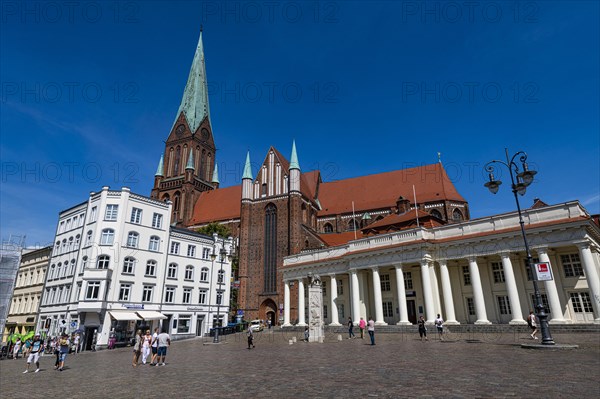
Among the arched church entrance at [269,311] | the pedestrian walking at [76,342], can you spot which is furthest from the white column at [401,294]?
the pedestrian walking at [76,342]

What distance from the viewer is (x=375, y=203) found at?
58969 millimetres

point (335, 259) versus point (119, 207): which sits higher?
point (119, 207)

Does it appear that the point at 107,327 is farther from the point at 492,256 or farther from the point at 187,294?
the point at 492,256

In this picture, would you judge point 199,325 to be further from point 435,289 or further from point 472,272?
point 472,272

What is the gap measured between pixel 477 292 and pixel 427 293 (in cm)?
374

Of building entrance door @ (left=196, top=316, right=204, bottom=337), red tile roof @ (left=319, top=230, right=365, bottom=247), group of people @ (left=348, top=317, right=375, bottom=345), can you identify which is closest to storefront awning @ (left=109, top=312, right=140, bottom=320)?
building entrance door @ (left=196, top=316, right=204, bottom=337)

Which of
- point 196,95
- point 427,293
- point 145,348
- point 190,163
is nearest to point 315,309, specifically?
point 427,293

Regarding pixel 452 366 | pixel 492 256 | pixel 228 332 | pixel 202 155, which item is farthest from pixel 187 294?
pixel 202 155

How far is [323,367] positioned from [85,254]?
29.9m

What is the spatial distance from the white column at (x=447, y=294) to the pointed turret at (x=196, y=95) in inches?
2610

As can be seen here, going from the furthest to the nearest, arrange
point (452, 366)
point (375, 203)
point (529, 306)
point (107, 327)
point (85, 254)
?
1. point (375, 203)
2. point (85, 254)
3. point (107, 327)
4. point (529, 306)
5. point (452, 366)

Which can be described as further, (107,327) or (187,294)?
(187,294)

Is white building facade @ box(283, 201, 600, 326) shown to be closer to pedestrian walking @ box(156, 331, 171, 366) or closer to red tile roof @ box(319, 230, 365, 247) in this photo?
red tile roof @ box(319, 230, 365, 247)

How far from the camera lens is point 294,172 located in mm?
56406
